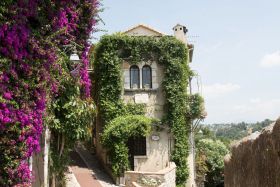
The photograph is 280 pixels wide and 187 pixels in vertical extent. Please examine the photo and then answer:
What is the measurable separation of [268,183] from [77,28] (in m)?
12.6

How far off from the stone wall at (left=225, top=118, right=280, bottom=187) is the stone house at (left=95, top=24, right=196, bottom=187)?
58.0 feet

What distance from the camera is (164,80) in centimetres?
2373

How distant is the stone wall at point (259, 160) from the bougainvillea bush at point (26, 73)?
7.43 metres

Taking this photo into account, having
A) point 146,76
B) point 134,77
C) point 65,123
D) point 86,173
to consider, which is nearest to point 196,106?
point 146,76

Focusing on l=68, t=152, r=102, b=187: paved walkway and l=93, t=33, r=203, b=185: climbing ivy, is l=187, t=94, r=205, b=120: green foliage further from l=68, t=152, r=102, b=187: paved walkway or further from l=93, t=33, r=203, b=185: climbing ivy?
l=68, t=152, r=102, b=187: paved walkway

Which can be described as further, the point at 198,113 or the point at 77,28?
the point at 198,113

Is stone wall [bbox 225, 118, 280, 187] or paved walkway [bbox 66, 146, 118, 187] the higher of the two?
stone wall [bbox 225, 118, 280, 187]

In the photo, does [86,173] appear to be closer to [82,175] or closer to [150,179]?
[82,175]

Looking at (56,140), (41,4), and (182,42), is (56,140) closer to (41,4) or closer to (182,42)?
(41,4)

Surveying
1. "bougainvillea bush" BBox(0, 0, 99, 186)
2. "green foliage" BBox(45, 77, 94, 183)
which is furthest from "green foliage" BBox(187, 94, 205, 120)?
"bougainvillea bush" BBox(0, 0, 99, 186)

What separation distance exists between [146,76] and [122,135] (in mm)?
3951

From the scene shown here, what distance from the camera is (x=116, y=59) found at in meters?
23.7

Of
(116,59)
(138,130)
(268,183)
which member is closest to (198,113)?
(138,130)

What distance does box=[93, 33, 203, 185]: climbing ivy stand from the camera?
23.5 metres
